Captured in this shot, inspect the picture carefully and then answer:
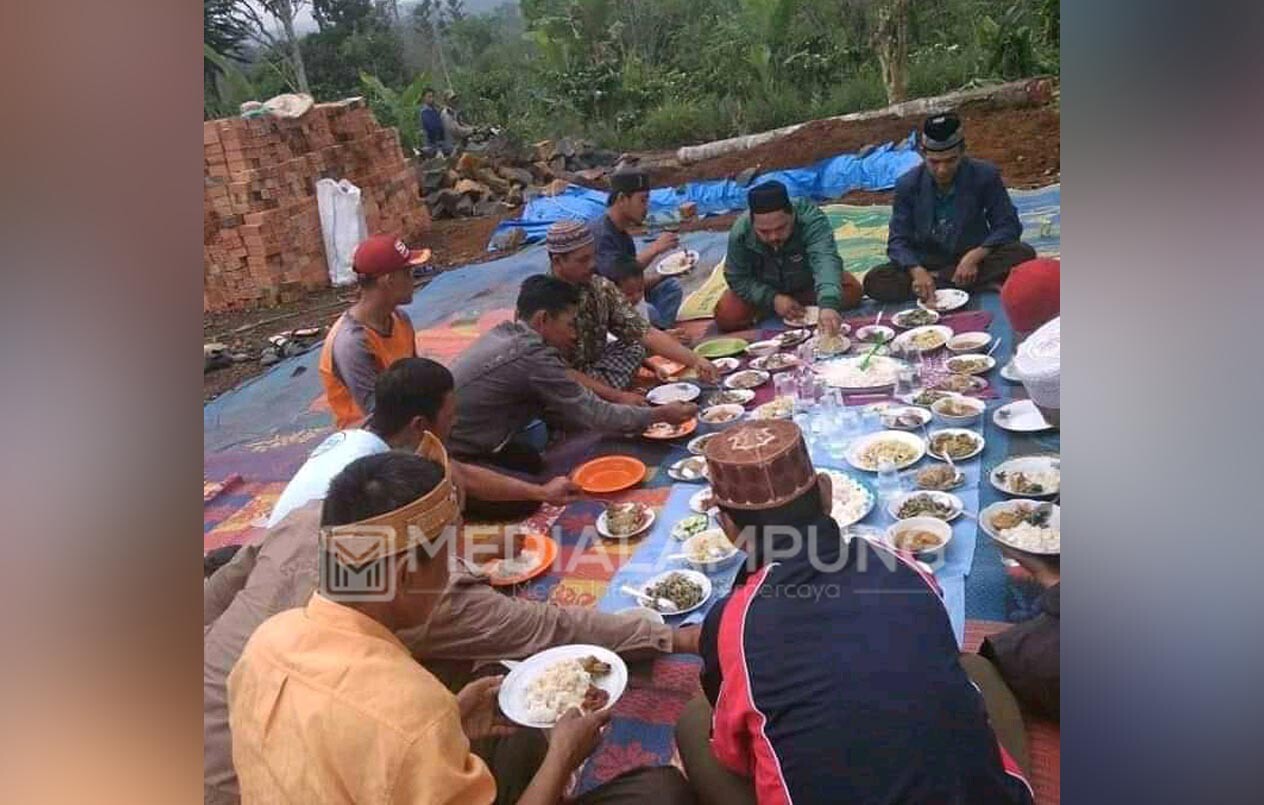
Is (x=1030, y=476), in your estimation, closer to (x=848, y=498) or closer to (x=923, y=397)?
(x=923, y=397)

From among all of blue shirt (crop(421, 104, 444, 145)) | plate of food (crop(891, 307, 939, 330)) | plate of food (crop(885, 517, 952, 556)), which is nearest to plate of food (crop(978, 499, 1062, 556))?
plate of food (crop(885, 517, 952, 556))

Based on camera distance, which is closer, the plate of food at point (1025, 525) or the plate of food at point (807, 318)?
the plate of food at point (1025, 525)

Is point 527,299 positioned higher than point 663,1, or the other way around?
point 663,1

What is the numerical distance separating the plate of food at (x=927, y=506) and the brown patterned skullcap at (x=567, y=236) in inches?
44.6

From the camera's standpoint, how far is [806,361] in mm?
2855

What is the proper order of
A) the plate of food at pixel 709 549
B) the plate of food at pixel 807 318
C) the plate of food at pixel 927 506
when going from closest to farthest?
the plate of food at pixel 927 506 < the plate of food at pixel 709 549 < the plate of food at pixel 807 318

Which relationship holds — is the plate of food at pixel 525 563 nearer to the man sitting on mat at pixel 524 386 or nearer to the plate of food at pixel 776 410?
the man sitting on mat at pixel 524 386

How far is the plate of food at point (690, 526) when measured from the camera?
2.80 metres

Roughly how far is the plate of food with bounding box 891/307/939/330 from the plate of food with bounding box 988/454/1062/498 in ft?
1.42

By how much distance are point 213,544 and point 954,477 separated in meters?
2.15

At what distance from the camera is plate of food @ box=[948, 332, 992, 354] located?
2.75 m

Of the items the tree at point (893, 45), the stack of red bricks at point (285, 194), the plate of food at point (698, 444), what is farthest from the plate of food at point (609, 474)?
the tree at point (893, 45)
